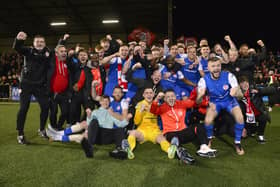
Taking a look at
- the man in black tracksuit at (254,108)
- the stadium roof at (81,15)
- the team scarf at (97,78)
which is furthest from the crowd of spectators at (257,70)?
the team scarf at (97,78)

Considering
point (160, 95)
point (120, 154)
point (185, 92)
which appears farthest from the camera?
point (185, 92)

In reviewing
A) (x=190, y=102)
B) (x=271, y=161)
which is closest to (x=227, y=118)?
(x=190, y=102)

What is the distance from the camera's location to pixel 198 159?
370 cm

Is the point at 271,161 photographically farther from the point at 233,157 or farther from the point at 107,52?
the point at 107,52

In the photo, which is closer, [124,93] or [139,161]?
[139,161]

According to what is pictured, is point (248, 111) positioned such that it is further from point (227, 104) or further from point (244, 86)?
point (227, 104)

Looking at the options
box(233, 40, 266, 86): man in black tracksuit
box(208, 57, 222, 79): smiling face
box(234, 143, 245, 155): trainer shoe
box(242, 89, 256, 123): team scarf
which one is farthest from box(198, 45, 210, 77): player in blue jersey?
box(234, 143, 245, 155): trainer shoe

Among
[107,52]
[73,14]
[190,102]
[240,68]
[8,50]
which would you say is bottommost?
[190,102]

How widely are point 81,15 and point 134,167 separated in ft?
50.7

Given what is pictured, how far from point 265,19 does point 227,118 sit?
1806cm

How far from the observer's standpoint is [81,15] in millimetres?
16969

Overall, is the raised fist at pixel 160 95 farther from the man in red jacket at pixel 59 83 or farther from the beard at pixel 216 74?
the man in red jacket at pixel 59 83

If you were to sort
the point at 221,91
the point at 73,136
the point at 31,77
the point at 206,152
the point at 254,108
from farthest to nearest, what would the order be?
the point at 254,108 < the point at 31,77 < the point at 221,91 < the point at 73,136 < the point at 206,152

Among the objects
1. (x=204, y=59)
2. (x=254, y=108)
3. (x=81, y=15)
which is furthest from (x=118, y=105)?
(x=81, y=15)
